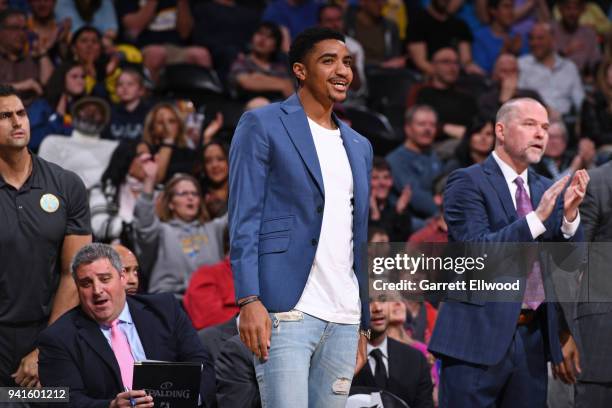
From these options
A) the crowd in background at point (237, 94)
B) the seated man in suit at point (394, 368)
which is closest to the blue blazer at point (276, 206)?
the seated man in suit at point (394, 368)

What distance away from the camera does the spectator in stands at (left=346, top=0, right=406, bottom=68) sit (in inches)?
401

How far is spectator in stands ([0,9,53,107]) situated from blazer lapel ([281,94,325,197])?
5.05 m

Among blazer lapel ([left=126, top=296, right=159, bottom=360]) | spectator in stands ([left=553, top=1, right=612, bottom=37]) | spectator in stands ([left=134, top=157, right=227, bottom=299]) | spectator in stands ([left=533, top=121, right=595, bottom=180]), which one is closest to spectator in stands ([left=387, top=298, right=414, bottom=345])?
spectator in stands ([left=134, top=157, right=227, bottom=299])

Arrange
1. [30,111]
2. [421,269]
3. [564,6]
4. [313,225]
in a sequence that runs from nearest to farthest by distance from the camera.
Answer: [313,225]
[421,269]
[30,111]
[564,6]

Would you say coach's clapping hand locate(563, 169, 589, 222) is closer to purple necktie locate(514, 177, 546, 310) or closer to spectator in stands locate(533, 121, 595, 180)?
→ purple necktie locate(514, 177, 546, 310)

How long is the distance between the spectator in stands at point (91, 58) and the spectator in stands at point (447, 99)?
2639 millimetres

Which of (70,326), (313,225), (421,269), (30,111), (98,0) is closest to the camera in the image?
(313,225)

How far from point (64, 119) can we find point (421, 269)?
183 inches

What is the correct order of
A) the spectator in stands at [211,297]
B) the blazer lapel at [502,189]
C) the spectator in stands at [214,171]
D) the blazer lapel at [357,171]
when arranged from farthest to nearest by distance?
the spectator in stands at [214,171] < the spectator in stands at [211,297] < the blazer lapel at [502,189] < the blazer lapel at [357,171]

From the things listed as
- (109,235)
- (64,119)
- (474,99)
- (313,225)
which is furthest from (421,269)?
(474,99)

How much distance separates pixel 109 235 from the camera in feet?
22.8

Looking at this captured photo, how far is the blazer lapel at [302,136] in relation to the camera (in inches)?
130

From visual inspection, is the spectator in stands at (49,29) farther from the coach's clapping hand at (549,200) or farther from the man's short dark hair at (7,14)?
the coach's clapping hand at (549,200)

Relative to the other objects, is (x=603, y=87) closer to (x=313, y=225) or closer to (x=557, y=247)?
(x=557, y=247)
